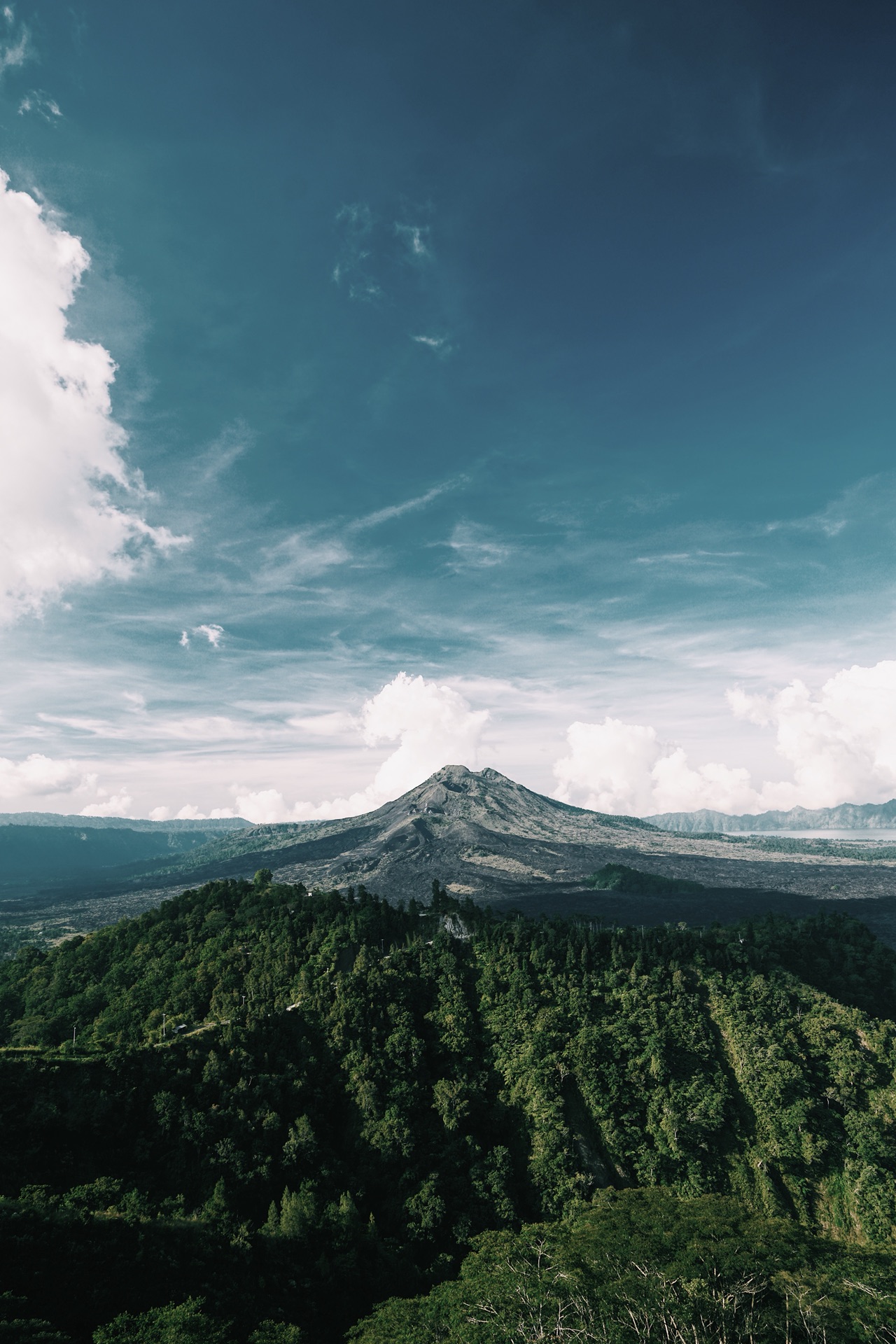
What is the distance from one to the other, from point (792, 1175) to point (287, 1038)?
74458 millimetres

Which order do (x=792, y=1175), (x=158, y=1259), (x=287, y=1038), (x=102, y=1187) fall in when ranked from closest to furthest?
(x=158, y=1259), (x=102, y=1187), (x=792, y=1175), (x=287, y=1038)

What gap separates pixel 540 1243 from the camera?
66.8m

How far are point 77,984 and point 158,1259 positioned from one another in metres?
73.5

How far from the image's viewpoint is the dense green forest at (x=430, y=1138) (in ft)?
176

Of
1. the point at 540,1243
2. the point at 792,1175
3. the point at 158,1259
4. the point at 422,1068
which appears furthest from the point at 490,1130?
the point at 158,1259

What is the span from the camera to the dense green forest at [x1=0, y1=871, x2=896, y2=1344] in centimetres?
5356

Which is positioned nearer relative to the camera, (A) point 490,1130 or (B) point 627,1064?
(A) point 490,1130

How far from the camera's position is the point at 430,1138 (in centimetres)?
8338

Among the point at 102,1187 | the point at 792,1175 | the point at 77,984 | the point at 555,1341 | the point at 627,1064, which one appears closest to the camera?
the point at 555,1341

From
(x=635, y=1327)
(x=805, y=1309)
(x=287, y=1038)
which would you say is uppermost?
(x=287, y=1038)

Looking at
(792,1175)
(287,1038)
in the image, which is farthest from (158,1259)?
(792,1175)

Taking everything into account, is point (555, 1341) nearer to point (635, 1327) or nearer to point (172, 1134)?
point (635, 1327)

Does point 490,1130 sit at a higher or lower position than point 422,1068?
lower

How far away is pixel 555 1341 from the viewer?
46.2m
